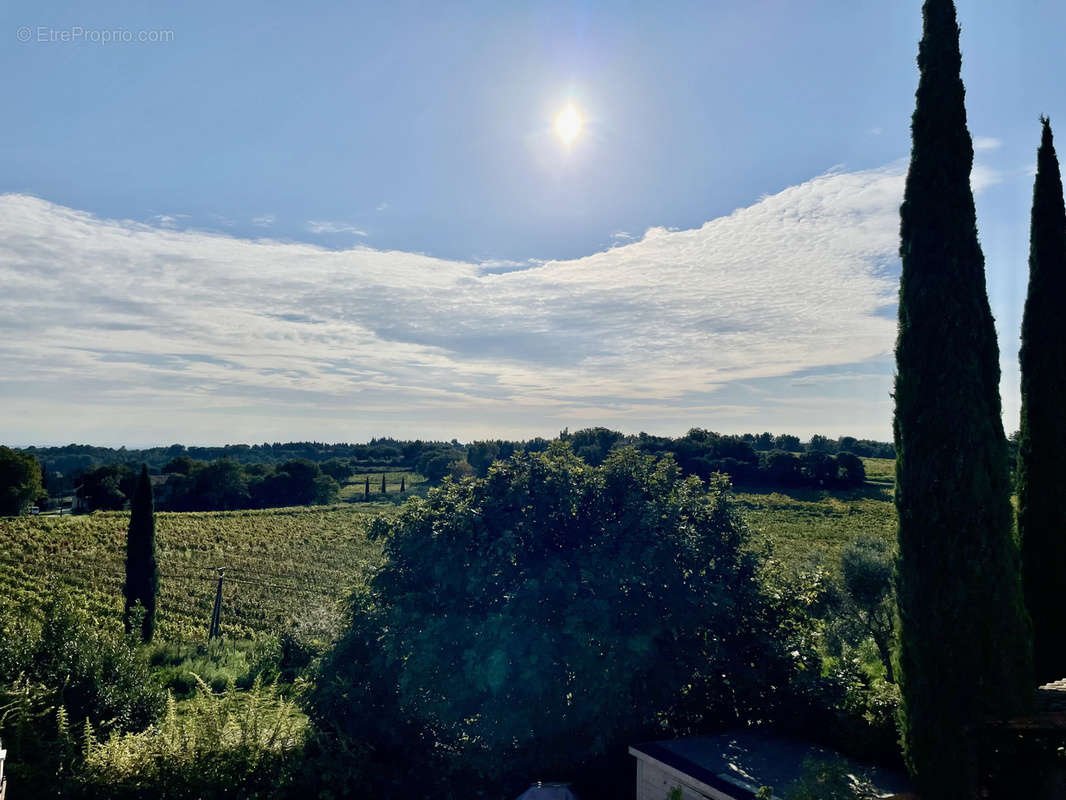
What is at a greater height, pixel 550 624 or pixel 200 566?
pixel 550 624

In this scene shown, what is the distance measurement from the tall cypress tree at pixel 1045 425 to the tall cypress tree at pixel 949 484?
99.2 inches

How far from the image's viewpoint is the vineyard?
1299 inches

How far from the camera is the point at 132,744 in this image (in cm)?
1046

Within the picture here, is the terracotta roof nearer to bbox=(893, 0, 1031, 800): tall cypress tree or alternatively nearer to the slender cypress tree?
bbox=(893, 0, 1031, 800): tall cypress tree

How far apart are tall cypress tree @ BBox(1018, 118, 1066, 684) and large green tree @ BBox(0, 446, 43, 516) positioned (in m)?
76.2

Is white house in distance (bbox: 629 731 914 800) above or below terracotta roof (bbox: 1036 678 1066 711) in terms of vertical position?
below

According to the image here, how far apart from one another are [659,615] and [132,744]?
926 cm

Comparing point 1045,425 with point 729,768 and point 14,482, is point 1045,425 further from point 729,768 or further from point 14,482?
point 14,482

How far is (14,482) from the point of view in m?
60.1

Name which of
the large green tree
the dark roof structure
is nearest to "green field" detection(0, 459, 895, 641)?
the dark roof structure

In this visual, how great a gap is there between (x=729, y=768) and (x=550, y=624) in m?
3.55

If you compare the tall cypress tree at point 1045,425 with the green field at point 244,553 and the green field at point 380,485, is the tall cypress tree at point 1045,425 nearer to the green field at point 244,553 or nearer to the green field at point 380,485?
the green field at point 244,553

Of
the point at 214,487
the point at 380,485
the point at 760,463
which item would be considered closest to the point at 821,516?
the point at 760,463

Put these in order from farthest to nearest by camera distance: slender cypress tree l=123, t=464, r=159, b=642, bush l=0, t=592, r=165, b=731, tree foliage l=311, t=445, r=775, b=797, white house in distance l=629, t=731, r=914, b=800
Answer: slender cypress tree l=123, t=464, r=159, b=642, bush l=0, t=592, r=165, b=731, tree foliage l=311, t=445, r=775, b=797, white house in distance l=629, t=731, r=914, b=800
